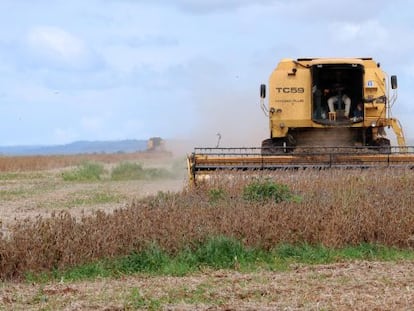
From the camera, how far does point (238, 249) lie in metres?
11.0

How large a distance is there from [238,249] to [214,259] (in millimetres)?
383

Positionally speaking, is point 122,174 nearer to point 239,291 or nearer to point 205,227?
point 205,227

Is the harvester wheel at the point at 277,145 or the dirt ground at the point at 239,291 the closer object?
the dirt ground at the point at 239,291

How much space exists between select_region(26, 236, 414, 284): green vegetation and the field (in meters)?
0.04

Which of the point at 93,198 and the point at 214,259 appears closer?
the point at 214,259

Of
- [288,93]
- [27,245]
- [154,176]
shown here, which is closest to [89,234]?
[27,245]

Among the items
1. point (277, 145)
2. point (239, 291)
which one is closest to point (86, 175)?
point (277, 145)

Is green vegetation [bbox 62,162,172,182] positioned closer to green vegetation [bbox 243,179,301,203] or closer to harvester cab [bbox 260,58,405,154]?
harvester cab [bbox 260,58,405,154]

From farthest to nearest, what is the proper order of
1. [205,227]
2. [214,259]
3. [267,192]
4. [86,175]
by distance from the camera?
[86,175]
[267,192]
[205,227]
[214,259]

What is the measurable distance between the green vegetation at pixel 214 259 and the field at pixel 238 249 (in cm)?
4

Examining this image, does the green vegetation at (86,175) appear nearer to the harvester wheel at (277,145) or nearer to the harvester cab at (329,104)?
the harvester wheel at (277,145)

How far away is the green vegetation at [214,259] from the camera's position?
10.4 metres

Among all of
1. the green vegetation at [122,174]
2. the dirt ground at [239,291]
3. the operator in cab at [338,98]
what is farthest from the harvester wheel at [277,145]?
the green vegetation at [122,174]

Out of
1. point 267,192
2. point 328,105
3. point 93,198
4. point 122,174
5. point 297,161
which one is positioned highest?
point 328,105
